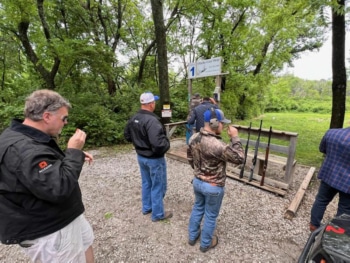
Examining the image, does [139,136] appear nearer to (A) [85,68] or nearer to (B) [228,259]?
(B) [228,259]

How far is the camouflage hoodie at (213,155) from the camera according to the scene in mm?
1904

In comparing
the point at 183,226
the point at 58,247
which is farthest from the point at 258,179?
the point at 58,247

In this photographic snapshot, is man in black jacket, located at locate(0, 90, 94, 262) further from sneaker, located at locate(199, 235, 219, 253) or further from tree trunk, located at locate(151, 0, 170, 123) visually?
tree trunk, located at locate(151, 0, 170, 123)

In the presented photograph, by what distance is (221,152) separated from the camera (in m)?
1.94

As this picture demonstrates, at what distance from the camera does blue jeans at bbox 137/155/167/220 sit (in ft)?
8.66

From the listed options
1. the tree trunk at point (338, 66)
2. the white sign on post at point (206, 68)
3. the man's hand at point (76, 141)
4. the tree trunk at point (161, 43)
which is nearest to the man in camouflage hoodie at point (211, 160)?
the man's hand at point (76, 141)

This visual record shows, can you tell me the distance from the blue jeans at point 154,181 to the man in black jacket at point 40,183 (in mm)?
1258

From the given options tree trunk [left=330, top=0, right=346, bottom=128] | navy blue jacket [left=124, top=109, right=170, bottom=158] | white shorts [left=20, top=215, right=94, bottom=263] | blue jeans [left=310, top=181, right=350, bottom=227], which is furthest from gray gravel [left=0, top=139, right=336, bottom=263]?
tree trunk [left=330, top=0, right=346, bottom=128]

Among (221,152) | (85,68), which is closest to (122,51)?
(85,68)

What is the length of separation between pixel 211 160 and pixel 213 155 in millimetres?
82

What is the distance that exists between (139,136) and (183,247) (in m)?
1.52

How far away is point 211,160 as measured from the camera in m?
2.03

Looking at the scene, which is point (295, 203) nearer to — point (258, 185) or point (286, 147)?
point (258, 185)

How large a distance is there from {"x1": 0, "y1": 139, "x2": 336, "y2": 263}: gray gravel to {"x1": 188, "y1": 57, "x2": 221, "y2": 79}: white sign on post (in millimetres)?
2826
